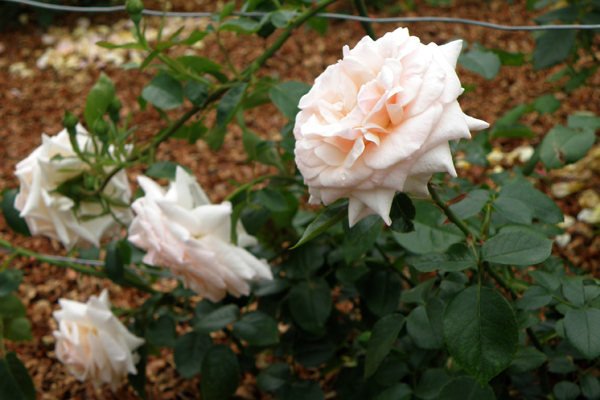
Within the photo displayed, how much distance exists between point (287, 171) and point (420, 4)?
269 cm

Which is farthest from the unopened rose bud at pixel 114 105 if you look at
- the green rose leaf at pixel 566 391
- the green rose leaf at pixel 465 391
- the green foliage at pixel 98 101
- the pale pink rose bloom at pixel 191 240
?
the green rose leaf at pixel 566 391

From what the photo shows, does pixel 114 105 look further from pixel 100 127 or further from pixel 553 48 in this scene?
pixel 553 48

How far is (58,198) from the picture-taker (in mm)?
842

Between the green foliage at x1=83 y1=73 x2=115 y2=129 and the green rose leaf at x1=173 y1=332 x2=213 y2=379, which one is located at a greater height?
the green foliage at x1=83 y1=73 x2=115 y2=129

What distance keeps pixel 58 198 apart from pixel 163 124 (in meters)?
1.79

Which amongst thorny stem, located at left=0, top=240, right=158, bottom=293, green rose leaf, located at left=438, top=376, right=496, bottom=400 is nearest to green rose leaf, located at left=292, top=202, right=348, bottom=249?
green rose leaf, located at left=438, top=376, right=496, bottom=400

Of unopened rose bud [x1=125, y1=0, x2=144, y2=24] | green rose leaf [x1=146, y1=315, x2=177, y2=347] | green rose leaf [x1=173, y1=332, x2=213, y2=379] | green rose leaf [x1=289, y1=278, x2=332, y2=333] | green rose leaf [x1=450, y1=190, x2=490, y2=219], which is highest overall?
unopened rose bud [x1=125, y1=0, x2=144, y2=24]

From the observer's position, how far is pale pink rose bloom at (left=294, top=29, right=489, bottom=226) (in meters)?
0.45

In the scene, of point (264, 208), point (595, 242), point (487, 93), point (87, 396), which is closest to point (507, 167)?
point (595, 242)

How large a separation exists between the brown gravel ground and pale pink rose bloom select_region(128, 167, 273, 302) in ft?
1.99

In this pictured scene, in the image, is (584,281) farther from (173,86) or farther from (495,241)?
(173,86)

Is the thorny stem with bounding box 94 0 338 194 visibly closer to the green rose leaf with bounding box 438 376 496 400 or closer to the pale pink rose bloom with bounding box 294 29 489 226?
the pale pink rose bloom with bounding box 294 29 489 226

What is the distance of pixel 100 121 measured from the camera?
0.79m

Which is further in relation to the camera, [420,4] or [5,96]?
[420,4]
